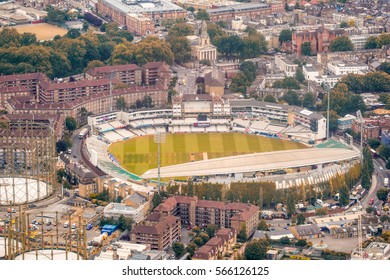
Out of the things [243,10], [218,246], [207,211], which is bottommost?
[243,10]

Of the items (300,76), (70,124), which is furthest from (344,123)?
(70,124)

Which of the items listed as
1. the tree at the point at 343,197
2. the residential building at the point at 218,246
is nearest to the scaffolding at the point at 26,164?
the residential building at the point at 218,246

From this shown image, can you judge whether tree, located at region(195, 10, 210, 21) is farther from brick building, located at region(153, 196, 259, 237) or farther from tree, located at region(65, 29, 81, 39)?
brick building, located at region(153, 196, 259, 237)

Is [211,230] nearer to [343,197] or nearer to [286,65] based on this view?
[343,197]

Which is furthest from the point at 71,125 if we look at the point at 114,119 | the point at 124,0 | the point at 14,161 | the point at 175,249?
the point at 124,0

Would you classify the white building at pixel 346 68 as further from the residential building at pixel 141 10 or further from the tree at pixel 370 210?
the tree at pixel 370 210
